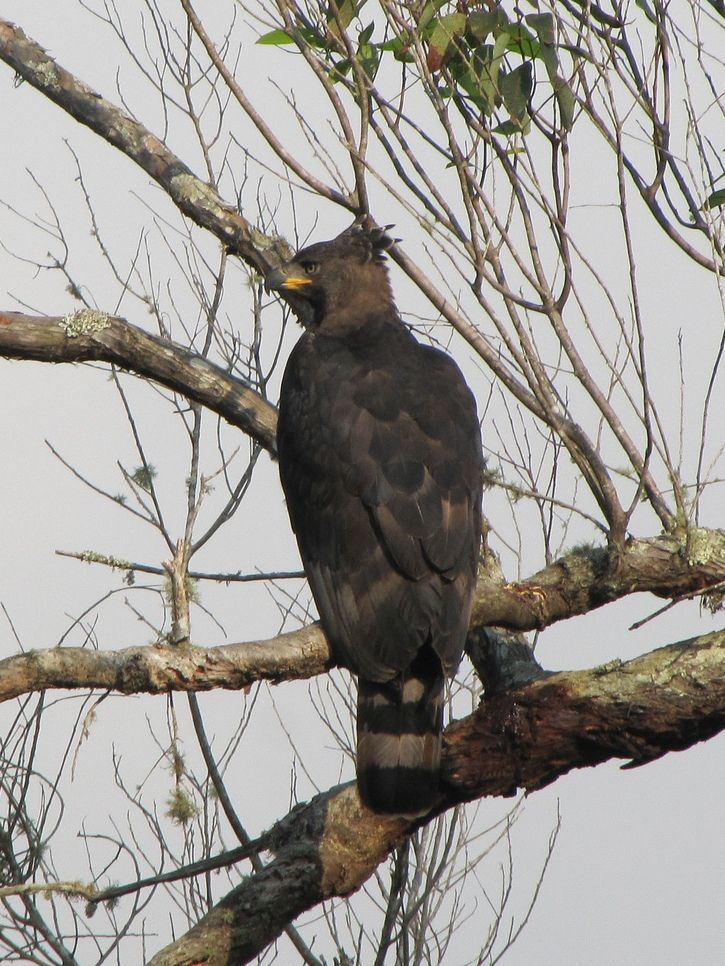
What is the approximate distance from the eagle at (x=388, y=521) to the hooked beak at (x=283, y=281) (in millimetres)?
314

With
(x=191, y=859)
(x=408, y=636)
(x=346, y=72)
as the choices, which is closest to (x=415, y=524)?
(x=408, y=636)

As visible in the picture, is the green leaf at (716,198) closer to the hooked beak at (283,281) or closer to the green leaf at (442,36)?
the green leaf at (442,36)

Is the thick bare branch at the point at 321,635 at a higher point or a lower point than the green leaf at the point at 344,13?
lower

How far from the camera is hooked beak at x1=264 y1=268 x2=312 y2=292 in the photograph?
17.3 ft

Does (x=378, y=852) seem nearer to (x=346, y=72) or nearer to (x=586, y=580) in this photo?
(x=586, y=580)

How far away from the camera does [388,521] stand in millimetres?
4105

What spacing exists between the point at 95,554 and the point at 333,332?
4.68ft

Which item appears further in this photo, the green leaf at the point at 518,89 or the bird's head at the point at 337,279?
the bird's head at the point at 337,279

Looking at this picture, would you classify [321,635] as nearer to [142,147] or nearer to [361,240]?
[361,240]

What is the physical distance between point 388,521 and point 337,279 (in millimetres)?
1692

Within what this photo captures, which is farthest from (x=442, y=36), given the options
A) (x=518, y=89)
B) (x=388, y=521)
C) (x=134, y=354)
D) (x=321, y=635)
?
(x=321, y=635)

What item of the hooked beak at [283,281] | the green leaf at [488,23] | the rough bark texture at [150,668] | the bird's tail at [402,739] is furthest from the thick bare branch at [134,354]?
the green leaf at [488,23]

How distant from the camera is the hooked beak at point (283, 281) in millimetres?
5281

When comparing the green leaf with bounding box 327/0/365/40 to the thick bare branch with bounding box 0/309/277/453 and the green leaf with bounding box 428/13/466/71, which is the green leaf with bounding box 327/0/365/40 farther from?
the thick bare branch with bounding box 0/309/277/453
